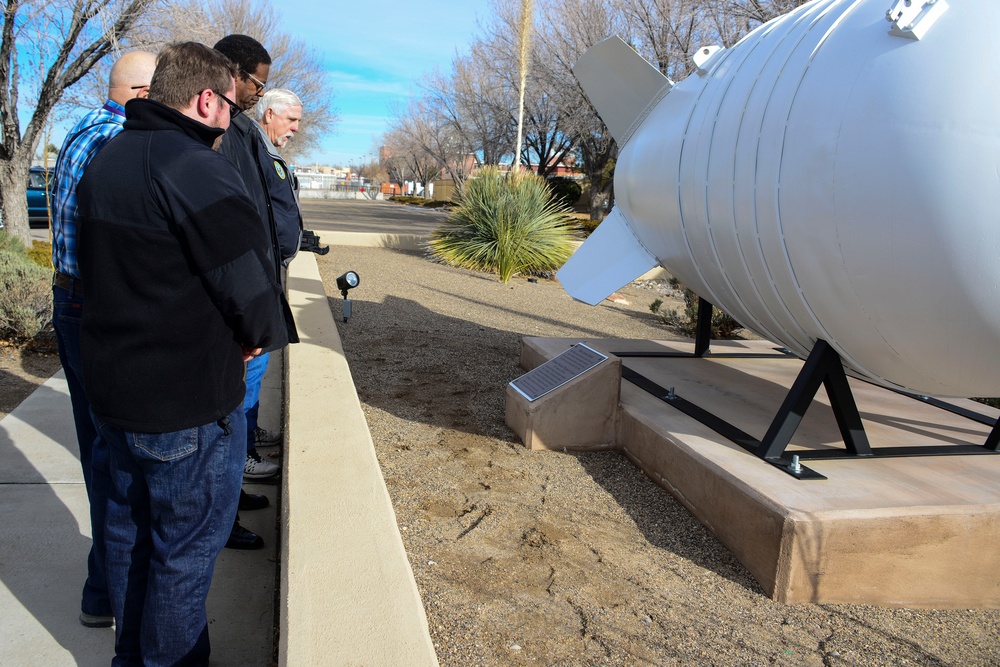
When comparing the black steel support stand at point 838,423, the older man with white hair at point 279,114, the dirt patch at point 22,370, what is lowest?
the dirt patch at point 22,370

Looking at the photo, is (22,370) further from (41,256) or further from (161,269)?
(161,269)

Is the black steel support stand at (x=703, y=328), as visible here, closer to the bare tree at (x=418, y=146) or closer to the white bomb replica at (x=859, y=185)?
the white bomb replica at (x=859, y=185)

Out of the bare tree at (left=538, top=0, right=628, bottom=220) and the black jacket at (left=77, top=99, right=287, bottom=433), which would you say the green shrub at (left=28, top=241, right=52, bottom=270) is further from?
the bare tree at (left=538, top=0, right=628, bottom=220)

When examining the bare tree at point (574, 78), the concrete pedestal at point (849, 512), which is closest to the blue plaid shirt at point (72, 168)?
the concrete pedestal at point (849, 512)

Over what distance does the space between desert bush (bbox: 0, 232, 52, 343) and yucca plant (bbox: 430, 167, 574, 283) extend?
6.97 meters

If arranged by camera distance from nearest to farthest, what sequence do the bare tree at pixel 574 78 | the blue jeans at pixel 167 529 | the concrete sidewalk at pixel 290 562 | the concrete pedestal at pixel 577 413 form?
1. the blue jeans at pixel 167 529
2. the concrete sidewalk at pixel 290 562
3. the concrete pedestal at pixel 577 413
4. the bare tree at pixel 574 78

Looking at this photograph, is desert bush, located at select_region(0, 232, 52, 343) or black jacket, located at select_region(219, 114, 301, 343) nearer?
black jacket, located at select_region(219, 114, 301, 343)

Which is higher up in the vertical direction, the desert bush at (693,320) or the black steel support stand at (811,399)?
the black steel support stand at (811,399)

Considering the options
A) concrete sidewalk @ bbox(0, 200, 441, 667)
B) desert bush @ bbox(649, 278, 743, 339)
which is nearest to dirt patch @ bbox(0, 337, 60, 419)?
concrete sidewalk @ bbox(0, 200, 441, 667)

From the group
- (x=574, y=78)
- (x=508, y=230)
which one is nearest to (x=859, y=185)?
Result: (x=508, y=230)

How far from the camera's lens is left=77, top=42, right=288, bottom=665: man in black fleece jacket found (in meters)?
1.77

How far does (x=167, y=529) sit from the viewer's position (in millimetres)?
1955

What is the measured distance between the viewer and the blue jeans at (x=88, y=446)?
227 centimetres

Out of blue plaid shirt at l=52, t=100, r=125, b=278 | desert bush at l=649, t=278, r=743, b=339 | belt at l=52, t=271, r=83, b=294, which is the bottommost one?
desert bush at l=649, t=278, r=743, b=339
